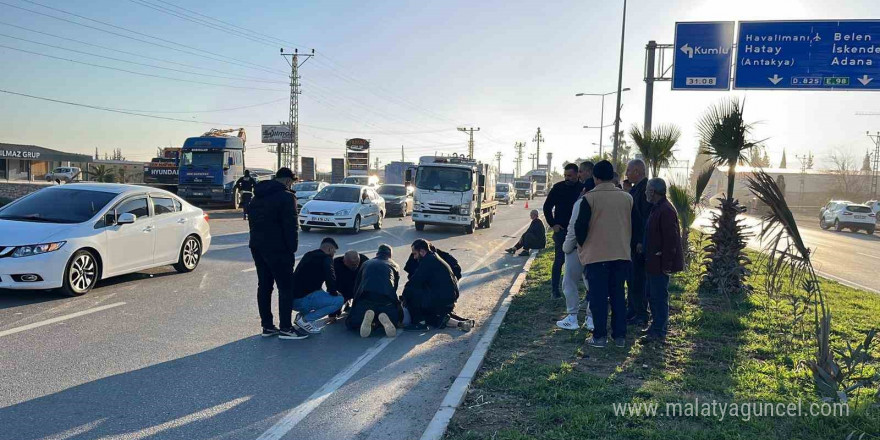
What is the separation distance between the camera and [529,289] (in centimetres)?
1017

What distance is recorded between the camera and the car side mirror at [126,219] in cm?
881

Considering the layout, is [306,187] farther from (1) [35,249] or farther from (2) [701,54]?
(1) [35,249]

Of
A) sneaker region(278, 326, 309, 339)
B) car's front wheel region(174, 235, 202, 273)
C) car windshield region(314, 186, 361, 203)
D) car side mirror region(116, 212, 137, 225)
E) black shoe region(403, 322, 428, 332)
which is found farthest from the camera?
car windshield region(314, 186, 361, 203)

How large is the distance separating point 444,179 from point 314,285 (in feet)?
45.1

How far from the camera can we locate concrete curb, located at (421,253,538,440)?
4.26 m

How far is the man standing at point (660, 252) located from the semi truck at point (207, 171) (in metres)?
24.3

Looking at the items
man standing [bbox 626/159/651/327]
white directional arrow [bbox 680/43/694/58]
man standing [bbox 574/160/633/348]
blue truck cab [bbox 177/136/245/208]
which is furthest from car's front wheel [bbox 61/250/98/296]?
blue truck cab [bbox 177/136/245/208]

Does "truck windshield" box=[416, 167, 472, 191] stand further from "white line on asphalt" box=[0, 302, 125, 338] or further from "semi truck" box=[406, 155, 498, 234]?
"white line on asphalt" box=[0, 302, 125, 338]

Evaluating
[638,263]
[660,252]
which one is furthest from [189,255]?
[660,252]

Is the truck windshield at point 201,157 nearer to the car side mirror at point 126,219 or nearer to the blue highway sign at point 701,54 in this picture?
the car side mirror at point 126,219

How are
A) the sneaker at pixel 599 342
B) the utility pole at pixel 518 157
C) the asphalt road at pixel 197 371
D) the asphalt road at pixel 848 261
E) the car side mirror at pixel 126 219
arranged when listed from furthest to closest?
the utility pole at pixel 518 157 < the asphalt road at pixel 848 261 < the car side mirror at pixel 126 219 < the sneaker at pixel 599 342 < the asphalt road at pixel 197 371

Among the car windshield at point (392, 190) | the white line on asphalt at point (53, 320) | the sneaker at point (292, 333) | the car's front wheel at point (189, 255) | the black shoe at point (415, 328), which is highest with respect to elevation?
the car windshield at point (392, 190)

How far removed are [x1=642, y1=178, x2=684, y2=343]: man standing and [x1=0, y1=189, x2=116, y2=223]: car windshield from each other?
7.50 metres

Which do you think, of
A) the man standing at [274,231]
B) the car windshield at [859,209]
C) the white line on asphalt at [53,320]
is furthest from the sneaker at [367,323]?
the car windshield at [859,209]
